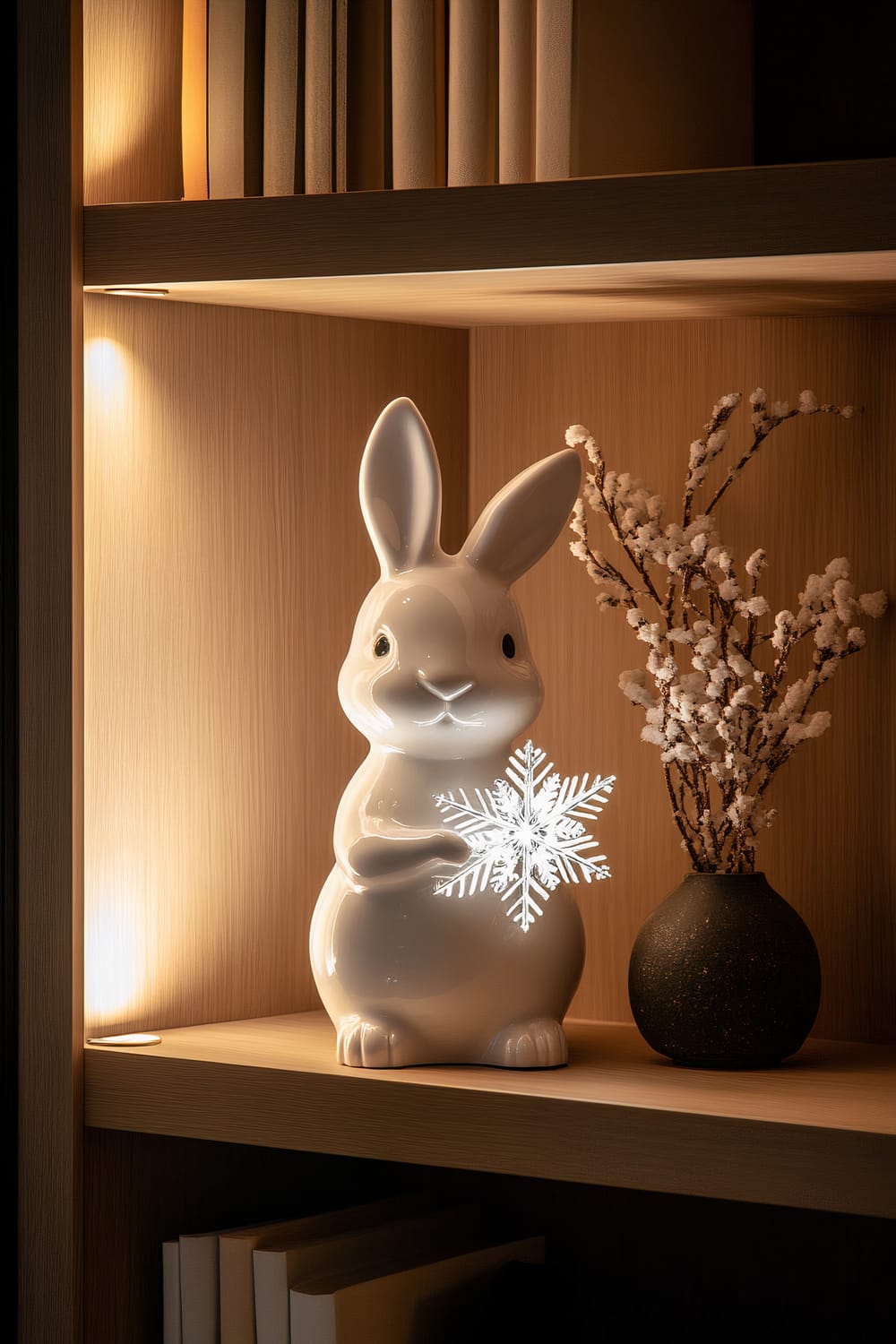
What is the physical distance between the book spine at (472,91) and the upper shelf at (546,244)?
3.6 inches

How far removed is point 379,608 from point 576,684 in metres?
0.31

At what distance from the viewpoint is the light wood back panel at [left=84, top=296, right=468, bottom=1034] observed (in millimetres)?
1260

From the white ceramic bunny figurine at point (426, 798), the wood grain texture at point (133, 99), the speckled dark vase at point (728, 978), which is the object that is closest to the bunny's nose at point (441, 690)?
the white ceramic bunny figurine at point (426, 798)

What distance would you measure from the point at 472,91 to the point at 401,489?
0.99ft

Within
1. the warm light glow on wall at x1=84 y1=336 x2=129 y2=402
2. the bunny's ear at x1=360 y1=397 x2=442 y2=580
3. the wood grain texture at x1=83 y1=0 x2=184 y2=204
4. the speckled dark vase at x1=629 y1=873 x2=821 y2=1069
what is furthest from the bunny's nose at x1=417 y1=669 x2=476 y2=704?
the wood grain texture at x1=83 y1=0 x2=184 y2=204

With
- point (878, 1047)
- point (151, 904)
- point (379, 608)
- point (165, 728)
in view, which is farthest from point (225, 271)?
point (878, 1047)

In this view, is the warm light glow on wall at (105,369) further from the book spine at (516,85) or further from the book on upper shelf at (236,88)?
the book spine at (516,85)

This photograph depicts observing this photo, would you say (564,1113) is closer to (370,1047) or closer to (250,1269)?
(370,1047)

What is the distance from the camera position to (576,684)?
146cm

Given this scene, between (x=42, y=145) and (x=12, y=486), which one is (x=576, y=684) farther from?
(x=42, y=145)

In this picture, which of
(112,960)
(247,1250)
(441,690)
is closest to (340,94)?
(441,690)

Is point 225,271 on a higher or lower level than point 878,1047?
higher

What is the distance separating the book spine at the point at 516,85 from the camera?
1.17 m

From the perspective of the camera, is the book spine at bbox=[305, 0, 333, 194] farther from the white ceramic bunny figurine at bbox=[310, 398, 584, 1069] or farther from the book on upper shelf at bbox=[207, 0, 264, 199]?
the white ceramic bunny figurine at bbox=[310, 398, 584, 1069]
